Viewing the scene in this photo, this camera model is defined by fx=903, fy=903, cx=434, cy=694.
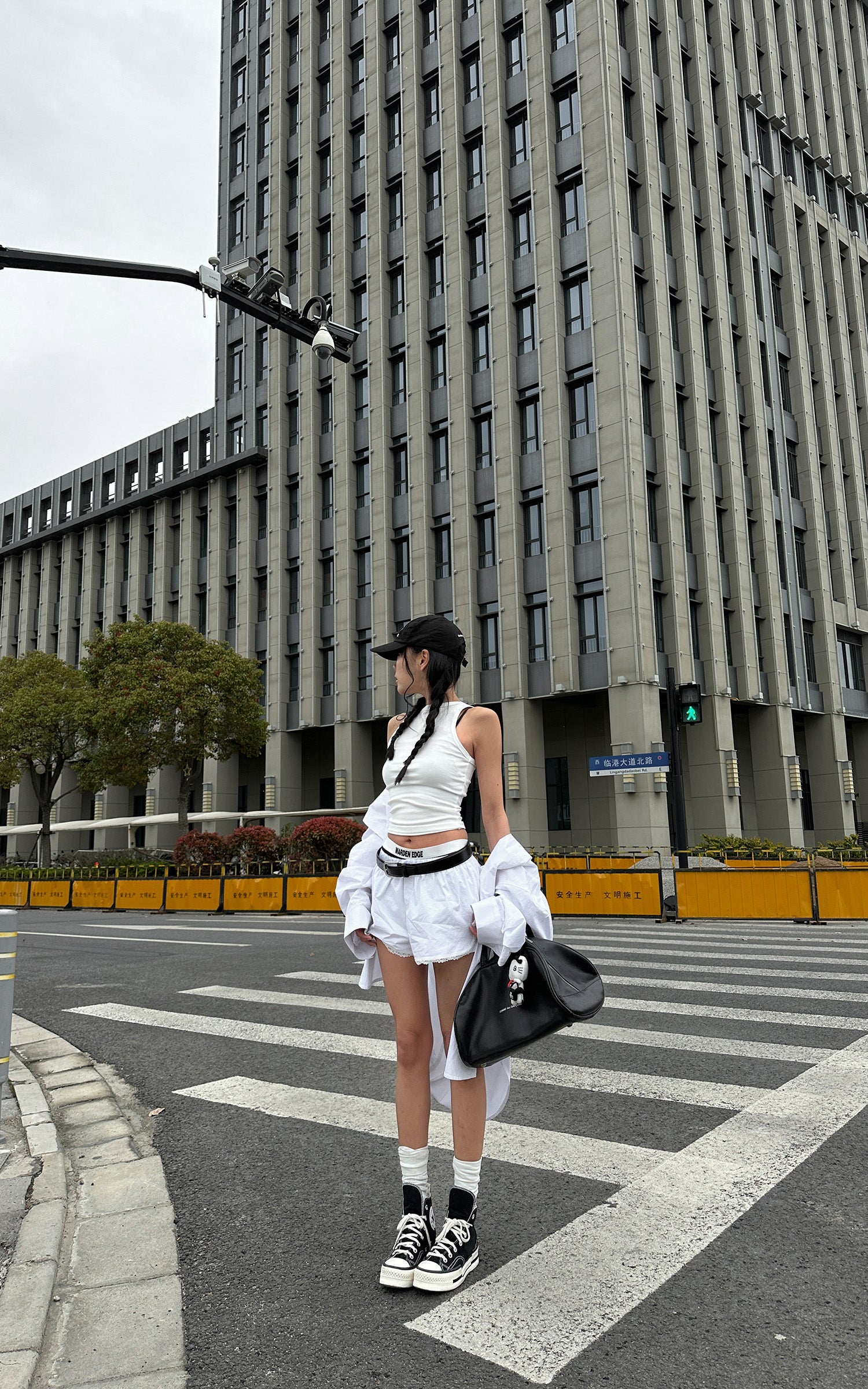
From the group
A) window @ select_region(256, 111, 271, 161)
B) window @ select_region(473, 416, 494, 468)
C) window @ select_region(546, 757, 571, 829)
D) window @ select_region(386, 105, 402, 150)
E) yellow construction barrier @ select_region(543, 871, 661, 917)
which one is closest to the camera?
yellow construction barrier @ select_region(543, 871, 661, 917)

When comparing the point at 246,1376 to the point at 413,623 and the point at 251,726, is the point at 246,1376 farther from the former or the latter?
the point at 251,726

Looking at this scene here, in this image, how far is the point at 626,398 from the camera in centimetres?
2970

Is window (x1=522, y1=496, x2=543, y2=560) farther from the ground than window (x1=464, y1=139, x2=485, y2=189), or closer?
closer

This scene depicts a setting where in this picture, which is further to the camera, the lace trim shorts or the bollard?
the bollard

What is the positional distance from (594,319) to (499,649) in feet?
38.6

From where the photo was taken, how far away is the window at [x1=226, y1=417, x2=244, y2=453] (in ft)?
144

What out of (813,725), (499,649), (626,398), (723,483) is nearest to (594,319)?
(626,398)

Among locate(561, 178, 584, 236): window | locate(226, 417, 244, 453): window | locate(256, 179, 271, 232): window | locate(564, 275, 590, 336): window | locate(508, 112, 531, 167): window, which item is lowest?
locate(564, 275, 590, 336): window

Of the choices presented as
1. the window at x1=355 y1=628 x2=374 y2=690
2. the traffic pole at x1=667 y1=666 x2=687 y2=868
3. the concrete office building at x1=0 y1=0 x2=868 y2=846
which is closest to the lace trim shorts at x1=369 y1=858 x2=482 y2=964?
the traffic pole at x1=667 y1=666 x2=687 y2=868

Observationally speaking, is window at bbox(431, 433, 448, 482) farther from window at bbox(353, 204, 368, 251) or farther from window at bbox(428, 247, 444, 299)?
window at bbox(353, 204, 368, 251)

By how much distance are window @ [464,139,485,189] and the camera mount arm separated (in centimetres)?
3070

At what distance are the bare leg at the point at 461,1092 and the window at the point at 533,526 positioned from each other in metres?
29.4

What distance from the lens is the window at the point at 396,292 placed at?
3756 centimetres

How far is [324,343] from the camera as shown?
8664 mm
